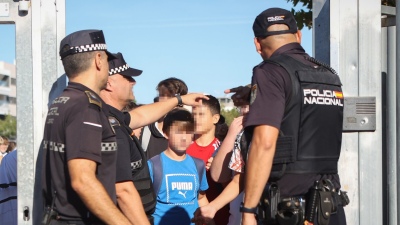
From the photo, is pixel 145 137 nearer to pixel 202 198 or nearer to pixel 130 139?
pixel 202 198

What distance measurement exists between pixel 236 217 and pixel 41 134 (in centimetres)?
204

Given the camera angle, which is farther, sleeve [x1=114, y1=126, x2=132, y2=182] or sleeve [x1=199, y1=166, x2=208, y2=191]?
sleeve [x1=199, y1=166, x2=208, y2=191]

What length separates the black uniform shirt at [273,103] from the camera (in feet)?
14.6

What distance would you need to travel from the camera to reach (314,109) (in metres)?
4.58

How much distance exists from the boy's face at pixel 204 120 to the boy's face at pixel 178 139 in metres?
0.58

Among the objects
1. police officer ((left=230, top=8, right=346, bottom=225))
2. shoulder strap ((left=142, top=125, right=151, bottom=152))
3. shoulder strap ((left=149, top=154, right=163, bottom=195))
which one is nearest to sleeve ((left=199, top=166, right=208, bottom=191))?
shoulder strap ((left=149, top=154, right=163, bottom=195))

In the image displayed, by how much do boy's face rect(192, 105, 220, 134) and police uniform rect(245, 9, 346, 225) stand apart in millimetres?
2622

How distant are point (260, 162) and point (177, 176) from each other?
7.33 feet

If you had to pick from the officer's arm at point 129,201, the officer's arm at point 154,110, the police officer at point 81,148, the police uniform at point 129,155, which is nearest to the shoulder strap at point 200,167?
the officer's arm at point 154,110

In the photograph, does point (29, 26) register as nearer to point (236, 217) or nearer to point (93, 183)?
point (93, 183)

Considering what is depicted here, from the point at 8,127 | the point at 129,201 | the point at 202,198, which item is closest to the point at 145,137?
the point at 202,198

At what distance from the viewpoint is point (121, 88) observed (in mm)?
5621

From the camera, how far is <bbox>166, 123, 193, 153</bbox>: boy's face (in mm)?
6574

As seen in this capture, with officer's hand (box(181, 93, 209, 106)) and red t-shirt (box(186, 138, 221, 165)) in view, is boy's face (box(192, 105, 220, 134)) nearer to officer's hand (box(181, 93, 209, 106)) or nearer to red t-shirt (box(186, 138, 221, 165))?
red t-shirt (box(186, 138, 221, 165))
